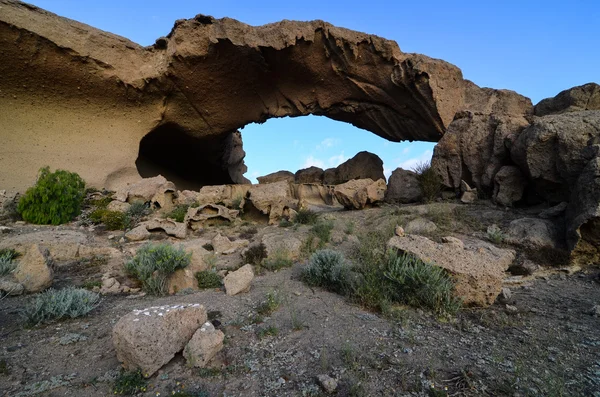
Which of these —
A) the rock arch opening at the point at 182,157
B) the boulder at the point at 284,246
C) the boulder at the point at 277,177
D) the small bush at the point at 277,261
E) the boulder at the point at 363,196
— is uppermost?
the rock arch opening at the point at 182,157

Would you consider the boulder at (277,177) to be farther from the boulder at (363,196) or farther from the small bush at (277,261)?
the small bush at (277,261)

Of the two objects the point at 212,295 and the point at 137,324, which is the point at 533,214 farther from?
the point at 137,324

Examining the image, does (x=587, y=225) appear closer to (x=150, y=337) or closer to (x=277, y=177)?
(x=150, y=337)

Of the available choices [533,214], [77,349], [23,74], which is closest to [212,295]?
[77,349]

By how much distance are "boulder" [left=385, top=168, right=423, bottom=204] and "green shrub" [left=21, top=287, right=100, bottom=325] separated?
8.59 metres

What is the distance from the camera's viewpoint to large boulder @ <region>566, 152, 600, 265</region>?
5.13 meters

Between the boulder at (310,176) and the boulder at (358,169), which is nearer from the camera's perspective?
the boulder at (358,169)

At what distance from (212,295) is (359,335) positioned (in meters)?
2.02

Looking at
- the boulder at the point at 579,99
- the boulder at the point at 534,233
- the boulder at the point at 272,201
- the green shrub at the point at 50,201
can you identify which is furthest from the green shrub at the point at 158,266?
the boulder at the point at 579,99

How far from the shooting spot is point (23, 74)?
431 inches

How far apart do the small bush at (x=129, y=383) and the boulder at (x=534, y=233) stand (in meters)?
6.26

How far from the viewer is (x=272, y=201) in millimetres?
9883

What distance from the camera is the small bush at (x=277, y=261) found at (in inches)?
221

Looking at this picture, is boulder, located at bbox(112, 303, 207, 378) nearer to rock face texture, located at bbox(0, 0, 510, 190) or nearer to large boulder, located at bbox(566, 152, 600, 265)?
large boulder, located at bbox(566, 152, 600, 265)
